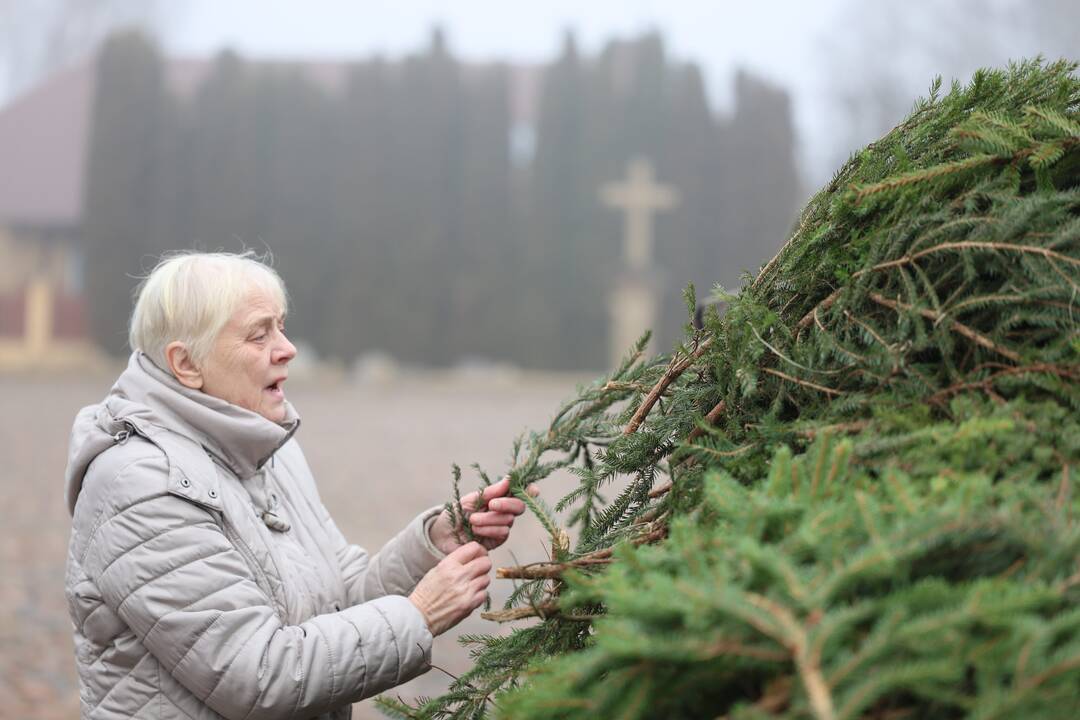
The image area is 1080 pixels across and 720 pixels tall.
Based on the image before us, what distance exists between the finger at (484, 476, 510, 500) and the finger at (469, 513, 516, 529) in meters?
0.04

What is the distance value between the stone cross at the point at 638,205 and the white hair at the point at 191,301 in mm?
26998

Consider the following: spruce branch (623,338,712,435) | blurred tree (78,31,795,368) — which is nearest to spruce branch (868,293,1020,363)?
spruce branch (623,338,712,435)

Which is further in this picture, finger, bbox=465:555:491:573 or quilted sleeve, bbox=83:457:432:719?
finger, bbox=465:555:491:573

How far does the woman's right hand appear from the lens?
210cm

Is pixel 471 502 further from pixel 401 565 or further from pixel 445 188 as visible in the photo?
pixel 445 188

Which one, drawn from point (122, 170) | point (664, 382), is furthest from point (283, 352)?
point (122, 170)

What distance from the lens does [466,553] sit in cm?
218

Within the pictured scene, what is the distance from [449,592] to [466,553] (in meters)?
0.09

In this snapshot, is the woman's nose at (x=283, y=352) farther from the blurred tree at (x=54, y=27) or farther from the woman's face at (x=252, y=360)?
the blurred tree at (x=54, y=27)

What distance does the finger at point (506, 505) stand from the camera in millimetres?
2219

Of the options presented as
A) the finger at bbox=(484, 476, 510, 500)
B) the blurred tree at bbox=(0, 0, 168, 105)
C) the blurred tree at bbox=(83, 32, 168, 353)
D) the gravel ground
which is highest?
the blurred tree at bbox=(0, 0, 168, 105)

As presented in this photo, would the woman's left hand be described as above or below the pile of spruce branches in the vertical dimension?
below

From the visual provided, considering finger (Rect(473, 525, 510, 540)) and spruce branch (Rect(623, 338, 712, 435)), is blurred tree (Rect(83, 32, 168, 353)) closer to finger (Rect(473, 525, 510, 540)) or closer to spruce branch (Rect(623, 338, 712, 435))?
finger (Rect(473, 525, 510, 540))

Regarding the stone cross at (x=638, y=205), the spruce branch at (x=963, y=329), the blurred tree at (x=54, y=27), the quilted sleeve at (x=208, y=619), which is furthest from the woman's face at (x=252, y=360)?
the blurred tree at (x=54, y=27)
